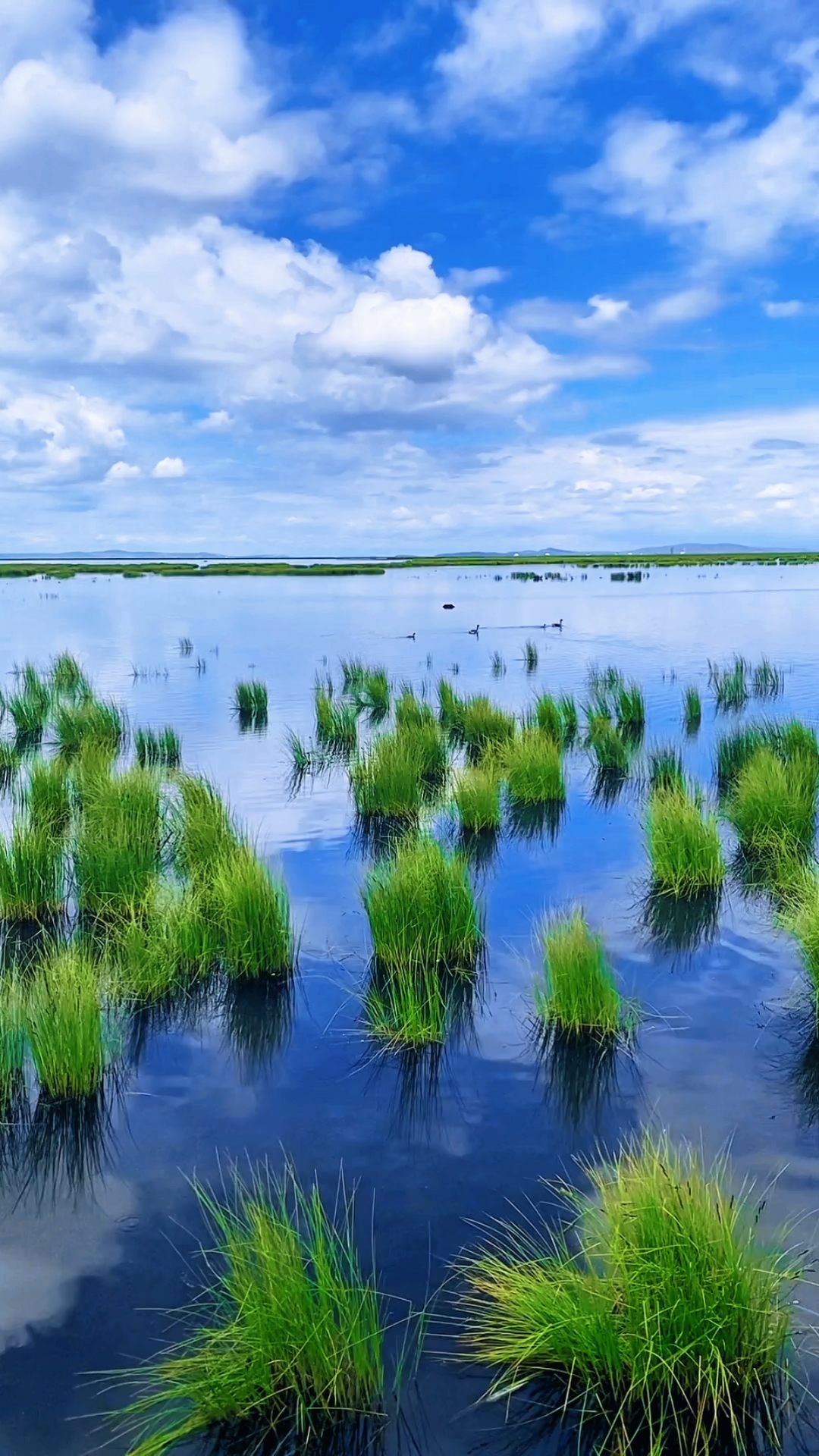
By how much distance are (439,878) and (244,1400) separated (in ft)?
17.6

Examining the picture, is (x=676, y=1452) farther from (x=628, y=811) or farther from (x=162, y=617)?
(x=162, y=617)

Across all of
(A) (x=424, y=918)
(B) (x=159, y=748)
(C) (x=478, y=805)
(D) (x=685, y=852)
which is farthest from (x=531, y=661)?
(A) (x=424, y=918)

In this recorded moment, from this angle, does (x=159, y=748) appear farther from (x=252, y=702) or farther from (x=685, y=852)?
(x=685, y=852)

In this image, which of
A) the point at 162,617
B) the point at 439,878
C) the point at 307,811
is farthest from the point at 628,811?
the point at 162,617

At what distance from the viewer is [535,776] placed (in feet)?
50.1

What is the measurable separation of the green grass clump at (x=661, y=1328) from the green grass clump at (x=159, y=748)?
1404 cm

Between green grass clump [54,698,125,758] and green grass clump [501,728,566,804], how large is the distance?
778 centimetres

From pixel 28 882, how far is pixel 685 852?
277 inches

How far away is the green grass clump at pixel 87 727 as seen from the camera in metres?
19.3

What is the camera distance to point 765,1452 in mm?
4148

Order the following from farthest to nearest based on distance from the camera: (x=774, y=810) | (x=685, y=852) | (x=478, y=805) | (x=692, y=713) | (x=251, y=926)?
(x=692, y=713), (x=478, y=805), (x=774, y=810), (x=685, y=852), (x=251, y=926)

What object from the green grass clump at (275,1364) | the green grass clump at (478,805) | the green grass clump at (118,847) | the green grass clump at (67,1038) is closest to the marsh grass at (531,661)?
the green grass clump at (478,805)

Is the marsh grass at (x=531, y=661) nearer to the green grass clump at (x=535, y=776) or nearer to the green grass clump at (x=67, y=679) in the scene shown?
the green grass clump at (x=67, y=679)

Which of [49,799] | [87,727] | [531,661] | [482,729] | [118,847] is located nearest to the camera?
[118,847]
